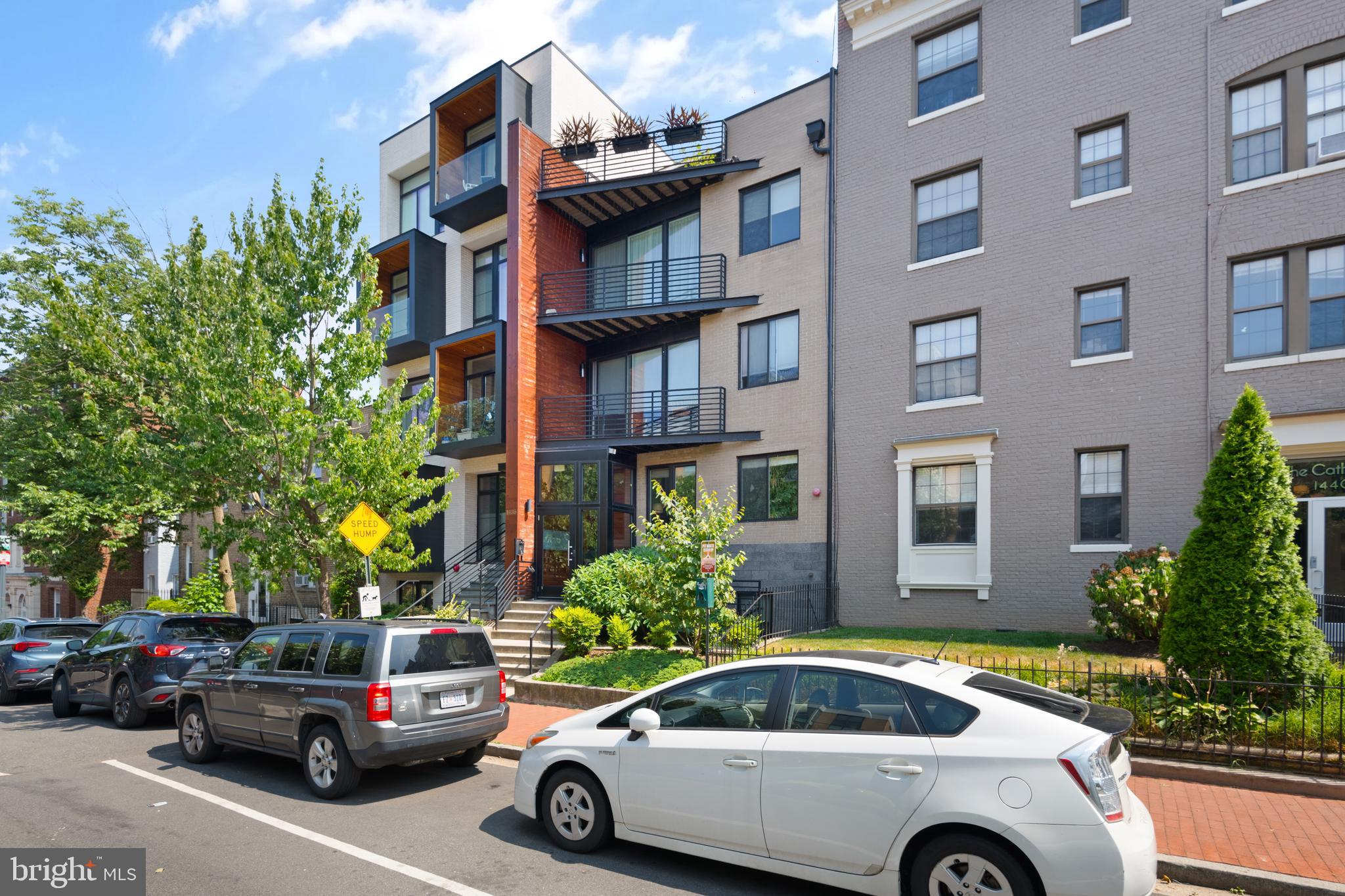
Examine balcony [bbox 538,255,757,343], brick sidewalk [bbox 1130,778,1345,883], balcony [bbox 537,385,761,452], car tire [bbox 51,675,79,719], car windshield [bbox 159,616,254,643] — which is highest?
balcony [bbox 538,255,757,343]

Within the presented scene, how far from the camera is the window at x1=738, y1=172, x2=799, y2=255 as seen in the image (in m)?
18.0

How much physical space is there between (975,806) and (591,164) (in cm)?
1943

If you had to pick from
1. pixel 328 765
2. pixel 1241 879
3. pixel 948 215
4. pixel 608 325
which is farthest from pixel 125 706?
pixel 948 215

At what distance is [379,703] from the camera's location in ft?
23.7

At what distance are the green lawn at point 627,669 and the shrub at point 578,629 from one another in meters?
0.65

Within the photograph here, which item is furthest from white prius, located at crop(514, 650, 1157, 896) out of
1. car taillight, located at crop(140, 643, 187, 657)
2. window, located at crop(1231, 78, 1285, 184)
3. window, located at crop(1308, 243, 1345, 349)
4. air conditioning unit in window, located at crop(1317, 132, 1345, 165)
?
window, located at crop(1231, 78, 1285, 184)

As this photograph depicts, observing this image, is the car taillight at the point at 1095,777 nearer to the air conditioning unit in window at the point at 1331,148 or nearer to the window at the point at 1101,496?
the window at the point at 1101,496

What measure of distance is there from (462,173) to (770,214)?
9052 millimetres

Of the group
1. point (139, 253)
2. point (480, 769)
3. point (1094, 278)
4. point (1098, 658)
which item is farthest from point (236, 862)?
point (139, 253)

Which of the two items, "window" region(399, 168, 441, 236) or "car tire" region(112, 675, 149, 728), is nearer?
"car tire" region(112, 675, 149, 728)

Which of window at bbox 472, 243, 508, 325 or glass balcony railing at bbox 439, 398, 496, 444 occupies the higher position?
window at bbox 472, 243, 508, 325

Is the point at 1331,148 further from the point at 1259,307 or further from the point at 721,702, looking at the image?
the point at 721,702

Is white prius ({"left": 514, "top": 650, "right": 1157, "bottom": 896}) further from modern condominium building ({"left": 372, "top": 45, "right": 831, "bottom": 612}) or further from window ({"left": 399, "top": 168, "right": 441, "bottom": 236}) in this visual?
window ({"left": 399, "top": 168, "right": 441, "bottom": 236})

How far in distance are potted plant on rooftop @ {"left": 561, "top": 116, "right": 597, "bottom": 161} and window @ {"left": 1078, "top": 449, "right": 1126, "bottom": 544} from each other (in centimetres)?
1338
